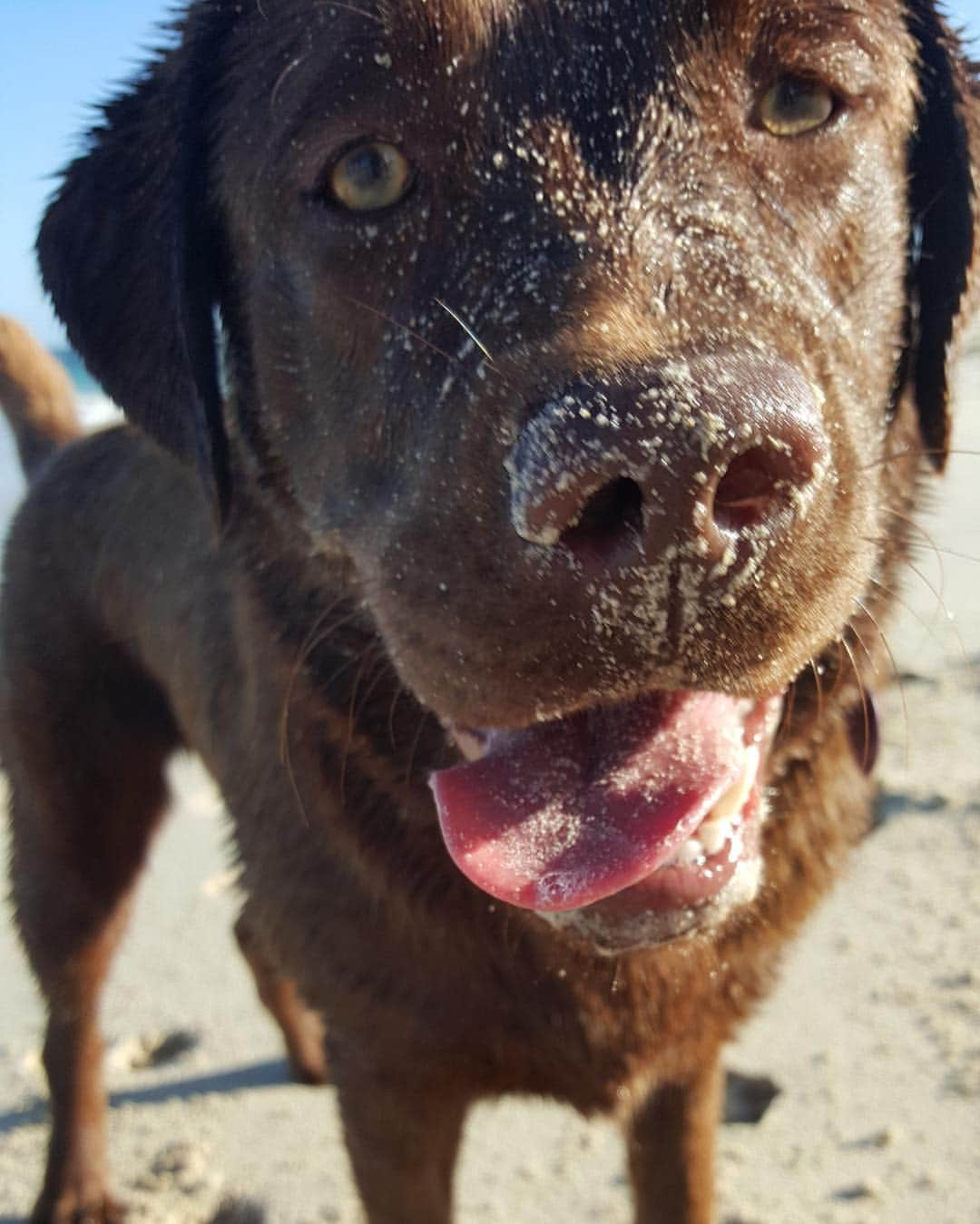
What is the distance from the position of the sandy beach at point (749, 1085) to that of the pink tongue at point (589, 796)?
0.67m

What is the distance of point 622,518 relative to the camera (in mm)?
1054

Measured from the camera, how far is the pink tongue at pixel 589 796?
1387 mm

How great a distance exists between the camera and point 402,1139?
1.93 m

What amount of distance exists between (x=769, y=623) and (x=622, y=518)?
22 cm

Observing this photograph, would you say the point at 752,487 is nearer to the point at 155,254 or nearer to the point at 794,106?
the point at 794,106

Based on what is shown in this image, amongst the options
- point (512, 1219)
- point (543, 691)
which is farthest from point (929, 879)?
point (543, 691)

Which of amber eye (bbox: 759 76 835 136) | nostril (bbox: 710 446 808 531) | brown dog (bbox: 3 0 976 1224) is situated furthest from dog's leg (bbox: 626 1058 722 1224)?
amber eye (bbox: 759 76 835 136)

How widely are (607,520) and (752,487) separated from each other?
14 cm

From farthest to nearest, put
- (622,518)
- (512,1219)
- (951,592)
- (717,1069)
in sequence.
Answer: (951,592), (512,1219), (717,1069), (622,518)

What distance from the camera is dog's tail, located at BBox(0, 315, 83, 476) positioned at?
318 centimetres

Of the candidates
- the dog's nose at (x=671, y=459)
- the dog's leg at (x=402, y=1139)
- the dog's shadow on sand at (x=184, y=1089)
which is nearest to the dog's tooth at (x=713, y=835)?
the dog's nose at (x=671, y=459)

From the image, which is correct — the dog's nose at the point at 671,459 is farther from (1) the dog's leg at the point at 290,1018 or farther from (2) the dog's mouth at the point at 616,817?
(1) the dog's leg at the point at 290,1018

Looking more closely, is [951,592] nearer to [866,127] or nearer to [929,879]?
[929,879]

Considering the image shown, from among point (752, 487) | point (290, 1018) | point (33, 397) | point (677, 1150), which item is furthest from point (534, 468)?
point (33, 397)
